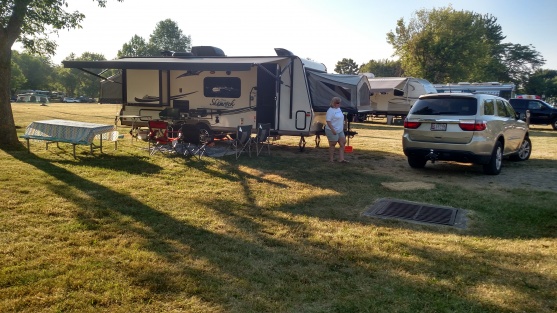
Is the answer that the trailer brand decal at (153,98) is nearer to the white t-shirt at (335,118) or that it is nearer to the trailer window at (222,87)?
the trailer window at (222,87)

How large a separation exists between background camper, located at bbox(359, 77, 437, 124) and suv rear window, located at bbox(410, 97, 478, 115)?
15.8 metres

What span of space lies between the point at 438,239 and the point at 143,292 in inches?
131

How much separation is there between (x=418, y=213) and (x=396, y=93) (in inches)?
788

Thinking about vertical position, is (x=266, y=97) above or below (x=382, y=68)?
below

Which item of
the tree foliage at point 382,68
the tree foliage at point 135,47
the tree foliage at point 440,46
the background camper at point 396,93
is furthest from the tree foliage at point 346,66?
the background camper at point 396,93

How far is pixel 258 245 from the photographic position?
4.58 meters

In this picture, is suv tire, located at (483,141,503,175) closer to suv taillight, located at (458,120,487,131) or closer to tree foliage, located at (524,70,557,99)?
suv taillight, located at (458,120,487,131)

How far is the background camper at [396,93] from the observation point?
80.2 ft

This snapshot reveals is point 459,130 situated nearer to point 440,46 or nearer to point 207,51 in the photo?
point 207,51

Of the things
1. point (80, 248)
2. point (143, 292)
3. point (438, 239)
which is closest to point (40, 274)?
point (80, 248)

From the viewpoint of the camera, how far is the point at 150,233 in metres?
4.80

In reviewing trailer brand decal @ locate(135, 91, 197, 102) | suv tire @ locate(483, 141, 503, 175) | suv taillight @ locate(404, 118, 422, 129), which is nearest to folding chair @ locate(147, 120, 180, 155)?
trailer brand decal @ locate(135, 91, 197, 102)

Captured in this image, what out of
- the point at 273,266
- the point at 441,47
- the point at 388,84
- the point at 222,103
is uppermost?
the point at 441,47

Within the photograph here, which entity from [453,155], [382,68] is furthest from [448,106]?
[382,68]
